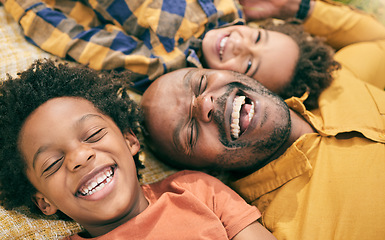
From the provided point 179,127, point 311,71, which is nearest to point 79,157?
point 179,127

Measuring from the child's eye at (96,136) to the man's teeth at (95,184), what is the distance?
0.55 feet

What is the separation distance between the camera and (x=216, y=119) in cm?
166

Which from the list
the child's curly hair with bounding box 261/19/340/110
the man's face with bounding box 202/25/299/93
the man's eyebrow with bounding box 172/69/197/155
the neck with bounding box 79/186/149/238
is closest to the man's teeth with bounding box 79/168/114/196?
the neck with bounding box 79/186/149/238

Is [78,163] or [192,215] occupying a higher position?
[78,163]

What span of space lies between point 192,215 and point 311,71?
1.34 metres

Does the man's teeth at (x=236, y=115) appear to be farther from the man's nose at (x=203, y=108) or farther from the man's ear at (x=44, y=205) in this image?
the man's ear at (x=44, y=205)

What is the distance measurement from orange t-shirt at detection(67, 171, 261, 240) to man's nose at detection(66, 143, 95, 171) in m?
0.39

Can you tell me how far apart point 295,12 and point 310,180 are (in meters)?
1.61

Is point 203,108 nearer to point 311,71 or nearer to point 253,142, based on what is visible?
point 253,142

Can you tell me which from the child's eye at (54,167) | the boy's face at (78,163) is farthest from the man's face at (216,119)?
the child's eye at (54,167)

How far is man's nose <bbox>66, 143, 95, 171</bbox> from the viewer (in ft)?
4.37

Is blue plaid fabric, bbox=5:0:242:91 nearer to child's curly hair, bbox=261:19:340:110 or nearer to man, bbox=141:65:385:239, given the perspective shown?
man, bbox=141:65:385:239

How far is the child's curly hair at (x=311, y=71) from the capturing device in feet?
6.94

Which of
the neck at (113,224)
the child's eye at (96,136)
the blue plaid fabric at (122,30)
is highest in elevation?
the blue plaid fabric at (122,30)
